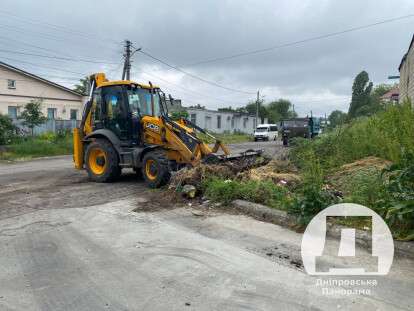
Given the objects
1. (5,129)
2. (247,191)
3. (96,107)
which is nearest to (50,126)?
(5,129)

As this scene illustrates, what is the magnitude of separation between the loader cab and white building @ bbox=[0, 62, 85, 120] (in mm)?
21099

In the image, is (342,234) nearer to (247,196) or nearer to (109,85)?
(247,196)

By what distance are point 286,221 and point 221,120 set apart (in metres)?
49.3

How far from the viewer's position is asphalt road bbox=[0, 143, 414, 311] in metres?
3.57

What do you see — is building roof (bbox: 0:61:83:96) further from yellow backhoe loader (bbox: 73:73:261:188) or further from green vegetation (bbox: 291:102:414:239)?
green vegetation (bbox: 291:102:414:239)

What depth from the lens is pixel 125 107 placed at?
10.2m

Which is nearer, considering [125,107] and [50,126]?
[125,107]

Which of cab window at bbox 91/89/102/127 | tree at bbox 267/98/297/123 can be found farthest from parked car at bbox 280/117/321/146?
tree at bbox 267/98/297/123

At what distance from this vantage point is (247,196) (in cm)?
708

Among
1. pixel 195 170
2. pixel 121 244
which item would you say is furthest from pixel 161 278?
pixel 195 170

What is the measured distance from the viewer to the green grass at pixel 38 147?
20.4 metres

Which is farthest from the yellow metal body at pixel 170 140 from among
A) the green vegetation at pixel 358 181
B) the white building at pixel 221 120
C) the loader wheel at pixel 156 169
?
the white building at pixel 221 120

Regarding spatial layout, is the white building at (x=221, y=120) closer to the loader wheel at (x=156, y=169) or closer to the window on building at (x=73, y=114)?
the window on building at (x=73, y=114)

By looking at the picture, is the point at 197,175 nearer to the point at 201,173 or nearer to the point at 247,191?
the point at 201,173
